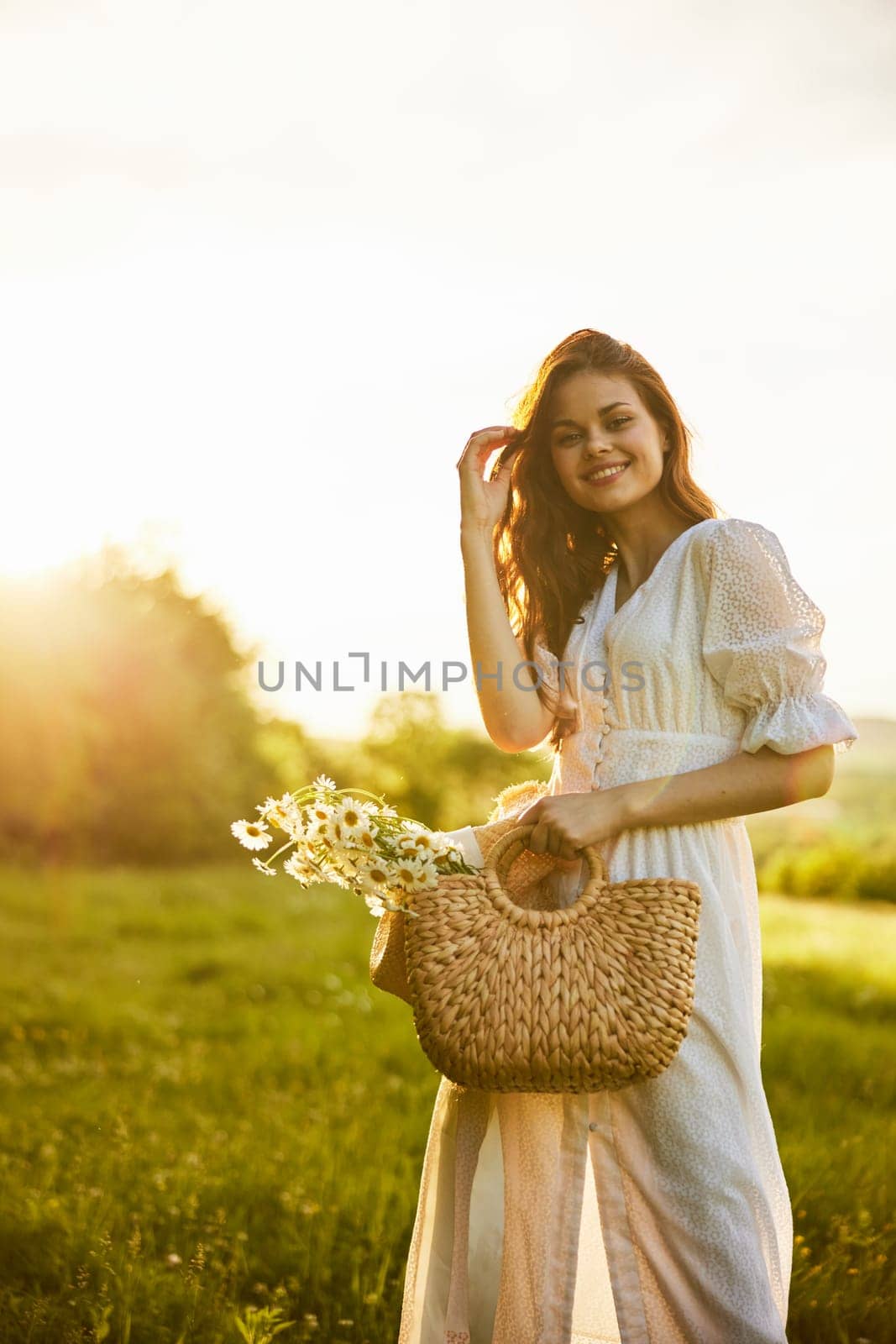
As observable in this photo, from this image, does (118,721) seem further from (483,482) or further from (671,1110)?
(671,1110)

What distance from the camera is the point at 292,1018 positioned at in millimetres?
7344

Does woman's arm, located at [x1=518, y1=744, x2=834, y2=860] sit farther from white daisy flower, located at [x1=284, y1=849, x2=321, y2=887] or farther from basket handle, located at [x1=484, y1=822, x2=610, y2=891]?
white daisy flower, located at [x1=284, y1=849, x2=321, y2=887]

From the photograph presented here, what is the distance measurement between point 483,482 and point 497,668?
0.46 meters

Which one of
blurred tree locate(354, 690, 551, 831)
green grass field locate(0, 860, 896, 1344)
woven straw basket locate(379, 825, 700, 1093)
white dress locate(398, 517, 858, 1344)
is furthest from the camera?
blurred tree locate(354, 690, 551, 831)

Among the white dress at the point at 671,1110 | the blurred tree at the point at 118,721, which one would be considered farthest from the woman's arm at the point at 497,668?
the blurred tree at the point at 118,721

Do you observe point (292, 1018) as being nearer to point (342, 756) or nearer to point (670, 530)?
point (670, 530)

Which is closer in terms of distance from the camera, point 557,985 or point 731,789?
point 557,985

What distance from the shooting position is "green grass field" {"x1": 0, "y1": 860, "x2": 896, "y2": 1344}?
342cm

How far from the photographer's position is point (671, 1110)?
A: 7.39ft

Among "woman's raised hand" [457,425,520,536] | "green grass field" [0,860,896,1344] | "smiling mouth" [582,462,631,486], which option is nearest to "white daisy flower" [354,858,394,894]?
"woman's raised hand" [457,425,520,536]

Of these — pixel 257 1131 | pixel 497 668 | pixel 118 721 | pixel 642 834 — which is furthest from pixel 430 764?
pixel 642 834

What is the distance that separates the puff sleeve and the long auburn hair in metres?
0.32

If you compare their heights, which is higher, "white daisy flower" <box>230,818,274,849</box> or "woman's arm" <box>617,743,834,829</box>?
"woman's arm" <box>617,743,834,829</box>

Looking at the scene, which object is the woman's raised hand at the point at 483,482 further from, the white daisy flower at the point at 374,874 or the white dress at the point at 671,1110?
the white daisy flower at the point at 374,874
